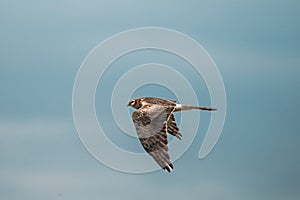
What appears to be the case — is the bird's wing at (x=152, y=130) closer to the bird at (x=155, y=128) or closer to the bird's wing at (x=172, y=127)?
the bird at (x=155, y=128)

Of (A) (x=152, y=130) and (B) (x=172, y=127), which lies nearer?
(A) (x=152, y=130)

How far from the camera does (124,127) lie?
3262cm

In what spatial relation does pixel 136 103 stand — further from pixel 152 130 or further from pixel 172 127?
pixel 152 130

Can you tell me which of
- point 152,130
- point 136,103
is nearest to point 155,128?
point 152,130

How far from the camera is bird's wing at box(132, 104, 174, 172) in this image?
31.5 metres

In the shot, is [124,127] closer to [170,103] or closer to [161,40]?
[170,103]

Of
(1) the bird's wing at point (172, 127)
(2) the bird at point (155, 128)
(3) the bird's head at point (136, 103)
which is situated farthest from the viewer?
(1) the bird's wing at point (172, 127)

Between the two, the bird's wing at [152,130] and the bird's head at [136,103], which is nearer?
the bird's wing at [152,130]

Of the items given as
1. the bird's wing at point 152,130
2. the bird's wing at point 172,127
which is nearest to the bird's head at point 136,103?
the bird's wing at point 172,127

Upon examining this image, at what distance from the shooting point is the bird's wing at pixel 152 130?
103 ft

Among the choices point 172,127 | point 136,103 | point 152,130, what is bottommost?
point 152,130

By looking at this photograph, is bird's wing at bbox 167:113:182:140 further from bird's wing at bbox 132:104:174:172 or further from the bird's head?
bird's wing at bbox 132:104:174:172

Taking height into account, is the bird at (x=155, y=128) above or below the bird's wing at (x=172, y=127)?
below

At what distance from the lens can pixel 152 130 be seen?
31828 millimetres
